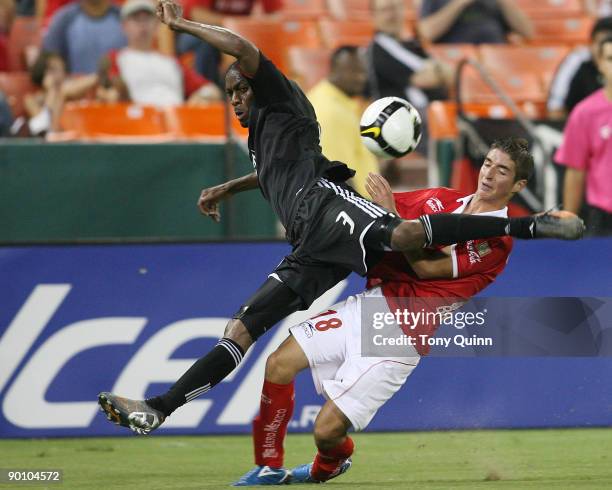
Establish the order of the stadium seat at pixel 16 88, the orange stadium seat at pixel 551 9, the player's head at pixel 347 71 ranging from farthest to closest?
the orange stadium seat at pixel 551 9, the stadium seat at pixel 16 88, the player's head at pixel 347 71

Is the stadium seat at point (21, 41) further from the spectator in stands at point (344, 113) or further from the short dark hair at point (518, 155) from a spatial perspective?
the short dark hair at point (518, 155)

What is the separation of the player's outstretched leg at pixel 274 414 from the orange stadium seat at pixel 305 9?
769 cm

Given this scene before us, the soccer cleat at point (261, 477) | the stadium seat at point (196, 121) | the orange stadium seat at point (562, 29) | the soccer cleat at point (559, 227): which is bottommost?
the soccer cleat at point (261, 477)

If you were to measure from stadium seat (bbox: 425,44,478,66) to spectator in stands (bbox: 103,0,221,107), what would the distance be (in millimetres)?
2428

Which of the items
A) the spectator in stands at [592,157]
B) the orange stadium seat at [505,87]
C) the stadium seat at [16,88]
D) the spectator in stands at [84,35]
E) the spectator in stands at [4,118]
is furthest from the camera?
the orange stadium seat at [505,87]

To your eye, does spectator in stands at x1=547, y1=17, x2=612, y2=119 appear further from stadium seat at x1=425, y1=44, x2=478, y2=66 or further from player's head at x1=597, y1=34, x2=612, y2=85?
stadium seat at x1=425, y1=44, x2=478, y2=66

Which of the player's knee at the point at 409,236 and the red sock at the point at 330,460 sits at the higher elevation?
the player's knee at the point at 409,236

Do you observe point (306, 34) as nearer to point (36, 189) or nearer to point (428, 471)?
point (36, 189)

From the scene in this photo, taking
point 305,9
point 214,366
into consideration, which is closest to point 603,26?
point 305,9

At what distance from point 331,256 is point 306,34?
22.8 ft

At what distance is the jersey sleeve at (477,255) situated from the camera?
21.3ft

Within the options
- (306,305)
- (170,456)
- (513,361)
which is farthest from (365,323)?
(513,361)

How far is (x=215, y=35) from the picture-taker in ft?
20.2

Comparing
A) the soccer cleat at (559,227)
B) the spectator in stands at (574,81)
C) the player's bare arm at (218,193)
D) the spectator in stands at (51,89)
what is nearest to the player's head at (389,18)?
the spectator in stands at (574,81)
